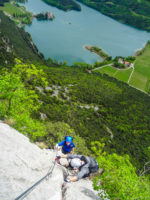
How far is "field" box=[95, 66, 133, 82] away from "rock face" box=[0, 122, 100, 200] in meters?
110

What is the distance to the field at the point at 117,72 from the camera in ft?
377

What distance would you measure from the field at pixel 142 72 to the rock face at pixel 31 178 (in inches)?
4337

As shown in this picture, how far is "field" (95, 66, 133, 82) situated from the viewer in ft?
377

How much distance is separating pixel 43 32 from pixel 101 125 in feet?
441

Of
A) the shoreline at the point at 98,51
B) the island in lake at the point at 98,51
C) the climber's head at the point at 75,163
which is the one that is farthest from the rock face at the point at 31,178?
the island in lake at the point at 98,51

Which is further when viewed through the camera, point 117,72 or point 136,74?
point 136,74

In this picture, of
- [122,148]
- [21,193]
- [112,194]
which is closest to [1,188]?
[21,193]

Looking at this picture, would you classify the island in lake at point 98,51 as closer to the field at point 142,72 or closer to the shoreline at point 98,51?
the shoreline at point 98,51

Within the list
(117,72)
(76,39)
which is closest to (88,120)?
(117,72)

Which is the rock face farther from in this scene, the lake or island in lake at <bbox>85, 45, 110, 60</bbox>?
island in lake at <bbox>85, 45, 110, 60</bbox>

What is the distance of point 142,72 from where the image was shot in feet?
433

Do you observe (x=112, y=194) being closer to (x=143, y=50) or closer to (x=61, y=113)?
(x=61, y=113)

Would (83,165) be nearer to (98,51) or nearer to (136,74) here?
(136,74)

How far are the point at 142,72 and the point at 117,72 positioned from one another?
26714mm
